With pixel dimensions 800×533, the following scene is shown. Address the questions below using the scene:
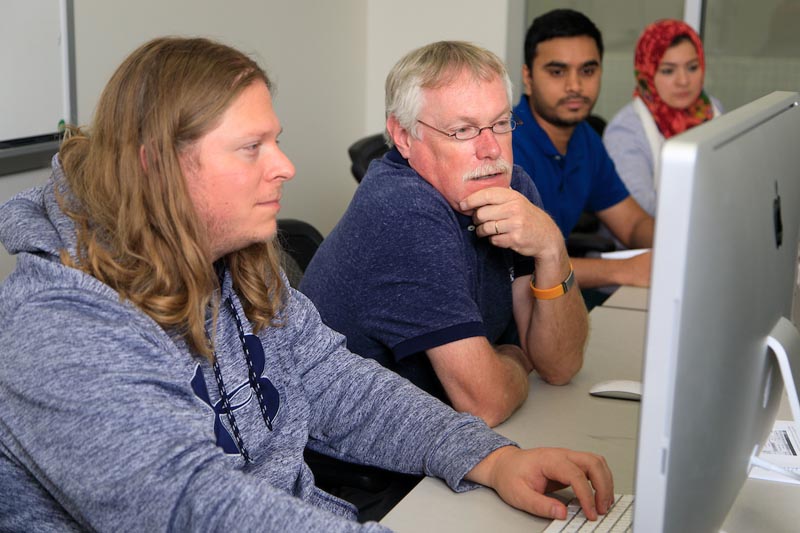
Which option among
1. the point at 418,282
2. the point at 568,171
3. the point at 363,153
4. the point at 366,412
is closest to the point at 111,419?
the point at 366,412

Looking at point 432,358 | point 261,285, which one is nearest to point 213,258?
point 261,285

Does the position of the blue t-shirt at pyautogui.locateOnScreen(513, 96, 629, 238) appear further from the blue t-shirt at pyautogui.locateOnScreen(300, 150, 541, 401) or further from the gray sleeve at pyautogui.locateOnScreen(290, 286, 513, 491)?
the gray sleeve at pyautogui.locateOnScreen(290, 286, 513, 491)

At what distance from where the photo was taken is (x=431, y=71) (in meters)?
1.70

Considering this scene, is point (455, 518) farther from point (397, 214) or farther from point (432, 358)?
point (397, 214)

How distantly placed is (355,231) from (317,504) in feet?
1.71

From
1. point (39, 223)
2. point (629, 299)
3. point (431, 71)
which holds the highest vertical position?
point (431, 71)

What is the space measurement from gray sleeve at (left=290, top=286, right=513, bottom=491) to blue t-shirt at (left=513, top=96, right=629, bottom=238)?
1331mm

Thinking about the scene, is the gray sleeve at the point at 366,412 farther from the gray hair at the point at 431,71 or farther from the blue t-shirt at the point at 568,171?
the blue t-shirt at the point at 568,171

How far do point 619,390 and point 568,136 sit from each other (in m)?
1.36

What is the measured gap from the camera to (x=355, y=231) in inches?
66.7

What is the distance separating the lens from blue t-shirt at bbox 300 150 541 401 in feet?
5.18

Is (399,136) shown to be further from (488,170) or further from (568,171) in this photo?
(568,171)

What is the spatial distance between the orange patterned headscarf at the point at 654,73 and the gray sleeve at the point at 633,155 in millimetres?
169

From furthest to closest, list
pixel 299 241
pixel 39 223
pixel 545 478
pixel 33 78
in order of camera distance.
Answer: pixel 33 78, pixel 299 241, pixel 545 478, pixel 39 223
